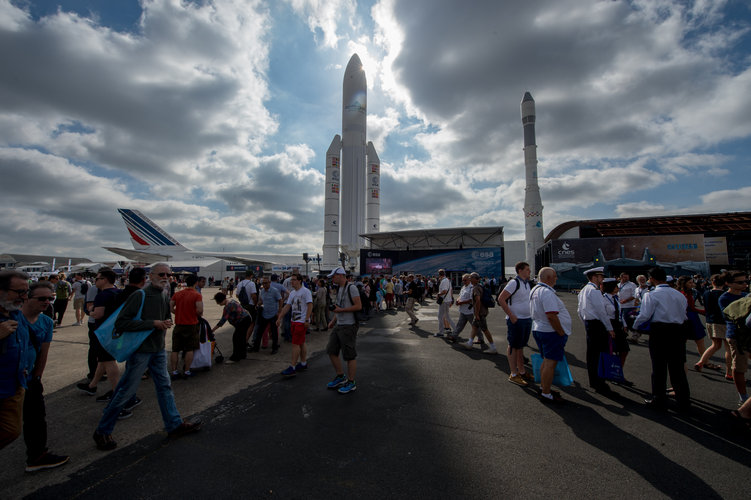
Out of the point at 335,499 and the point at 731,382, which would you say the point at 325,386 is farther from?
the point at 731,382

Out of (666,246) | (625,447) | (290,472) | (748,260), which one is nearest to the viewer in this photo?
(290,472)

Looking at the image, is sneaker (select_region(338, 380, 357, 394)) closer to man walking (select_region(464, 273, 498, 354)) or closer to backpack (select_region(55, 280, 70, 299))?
man walking (select_region(464, 273, 498, 354))

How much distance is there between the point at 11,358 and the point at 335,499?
2568mm

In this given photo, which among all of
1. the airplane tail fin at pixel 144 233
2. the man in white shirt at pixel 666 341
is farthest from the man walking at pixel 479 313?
the airplane tail fin at pixel 144 233

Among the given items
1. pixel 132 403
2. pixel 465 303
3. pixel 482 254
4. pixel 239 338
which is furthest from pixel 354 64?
pixel 132 403

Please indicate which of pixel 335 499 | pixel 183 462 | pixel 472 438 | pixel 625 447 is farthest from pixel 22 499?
pixel 625 447

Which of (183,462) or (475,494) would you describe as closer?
(475,494)

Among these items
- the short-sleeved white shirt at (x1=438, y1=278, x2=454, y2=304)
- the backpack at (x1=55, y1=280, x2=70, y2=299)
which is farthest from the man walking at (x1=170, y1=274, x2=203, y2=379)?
the backpack at (x1=55, y1=280, x2=70, y2=299)

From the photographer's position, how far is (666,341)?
372 cm

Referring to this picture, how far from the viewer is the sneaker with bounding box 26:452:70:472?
250cm

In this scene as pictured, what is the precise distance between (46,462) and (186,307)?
2.46 meters

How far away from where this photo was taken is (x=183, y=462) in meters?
2.61

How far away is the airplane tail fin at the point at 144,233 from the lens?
144ft

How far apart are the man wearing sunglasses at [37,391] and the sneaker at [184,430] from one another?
77 cm
